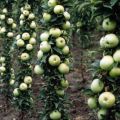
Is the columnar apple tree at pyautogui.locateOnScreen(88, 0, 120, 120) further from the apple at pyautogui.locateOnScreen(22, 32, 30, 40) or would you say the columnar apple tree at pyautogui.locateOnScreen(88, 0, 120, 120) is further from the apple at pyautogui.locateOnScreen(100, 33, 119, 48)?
the apple at pyautogui.locateOnScreen(22, 32, 30, 40)

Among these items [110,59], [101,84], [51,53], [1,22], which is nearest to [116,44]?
[110,59]

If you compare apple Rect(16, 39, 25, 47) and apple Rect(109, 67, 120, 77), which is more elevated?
apple Rect(109, 67, 120, 77)

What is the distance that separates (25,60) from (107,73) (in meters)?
4.68

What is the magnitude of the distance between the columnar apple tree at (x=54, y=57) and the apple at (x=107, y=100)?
2.34m

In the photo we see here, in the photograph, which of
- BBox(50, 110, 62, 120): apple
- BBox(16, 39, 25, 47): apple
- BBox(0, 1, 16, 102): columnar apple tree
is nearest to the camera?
BBox(50, 110, 62, 120): apple

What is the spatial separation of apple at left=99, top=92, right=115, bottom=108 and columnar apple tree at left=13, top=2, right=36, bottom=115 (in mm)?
4666

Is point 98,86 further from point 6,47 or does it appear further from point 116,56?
point 6,47

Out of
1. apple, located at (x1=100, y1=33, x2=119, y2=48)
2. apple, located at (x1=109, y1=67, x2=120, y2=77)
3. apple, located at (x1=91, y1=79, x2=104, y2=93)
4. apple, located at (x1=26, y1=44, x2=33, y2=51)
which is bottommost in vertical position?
apple, located at (x1=26, y1=44, x2=33, y2=51)

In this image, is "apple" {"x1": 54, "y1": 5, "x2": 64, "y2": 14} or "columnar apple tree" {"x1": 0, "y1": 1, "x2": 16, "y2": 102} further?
"columnar apple tree" {"x1": 0, "y1": 1, "x2": 16, "y2": 102}

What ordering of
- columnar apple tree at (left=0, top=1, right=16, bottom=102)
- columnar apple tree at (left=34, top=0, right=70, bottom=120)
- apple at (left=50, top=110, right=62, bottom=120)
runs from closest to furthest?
columnar apple tree at (left=34, top=0, right=70, bottom=120)
apple at (left=50, top=110, right=62, bottom=120)
columnar apple tree at (left=0, top=1, right=16, bottom=102)

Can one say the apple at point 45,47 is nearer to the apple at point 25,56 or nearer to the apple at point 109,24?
the apple at point 25,56

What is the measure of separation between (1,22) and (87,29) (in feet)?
9.59

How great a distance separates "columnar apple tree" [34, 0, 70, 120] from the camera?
22.0ft

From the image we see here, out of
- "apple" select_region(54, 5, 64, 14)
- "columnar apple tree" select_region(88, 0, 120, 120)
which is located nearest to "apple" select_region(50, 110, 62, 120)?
"apple" select_region(54, 5, 64, 14)
